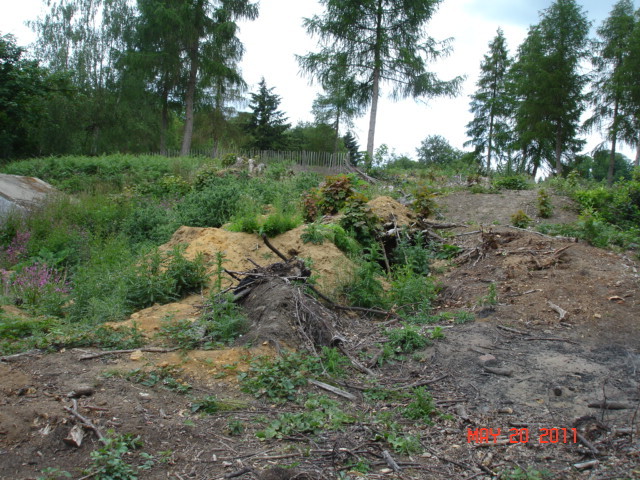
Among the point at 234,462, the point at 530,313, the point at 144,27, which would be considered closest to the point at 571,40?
the point at 144,27

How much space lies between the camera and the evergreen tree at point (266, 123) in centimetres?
3681

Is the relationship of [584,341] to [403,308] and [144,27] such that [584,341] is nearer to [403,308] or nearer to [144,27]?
[403,308]

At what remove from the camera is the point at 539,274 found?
19.8ft

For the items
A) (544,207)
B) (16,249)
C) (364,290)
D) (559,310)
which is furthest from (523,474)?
(16,249)

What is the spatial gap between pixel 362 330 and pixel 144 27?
78.8ft

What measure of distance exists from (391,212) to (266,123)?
100ft

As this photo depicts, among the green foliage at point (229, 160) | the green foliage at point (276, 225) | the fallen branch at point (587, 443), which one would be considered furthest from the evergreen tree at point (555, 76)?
the fallen branch at point (587, 443)

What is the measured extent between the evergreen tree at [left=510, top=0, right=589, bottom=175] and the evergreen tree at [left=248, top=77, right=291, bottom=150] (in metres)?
18.6

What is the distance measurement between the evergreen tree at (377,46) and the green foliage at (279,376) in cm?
1742

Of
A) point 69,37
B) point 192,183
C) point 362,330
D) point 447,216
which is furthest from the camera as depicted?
point 69,37

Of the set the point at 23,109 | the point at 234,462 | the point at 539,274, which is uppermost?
the point at 23,109

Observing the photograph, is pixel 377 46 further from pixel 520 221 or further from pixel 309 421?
pixel 309 421

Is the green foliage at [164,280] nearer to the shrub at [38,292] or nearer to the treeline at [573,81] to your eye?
the shrub at [38,292]

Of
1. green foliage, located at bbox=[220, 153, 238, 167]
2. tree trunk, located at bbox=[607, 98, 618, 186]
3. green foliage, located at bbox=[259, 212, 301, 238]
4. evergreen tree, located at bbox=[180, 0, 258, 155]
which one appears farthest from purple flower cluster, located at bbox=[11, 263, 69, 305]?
tree trunk, located at bbox=[607, 98, 618, 186]
